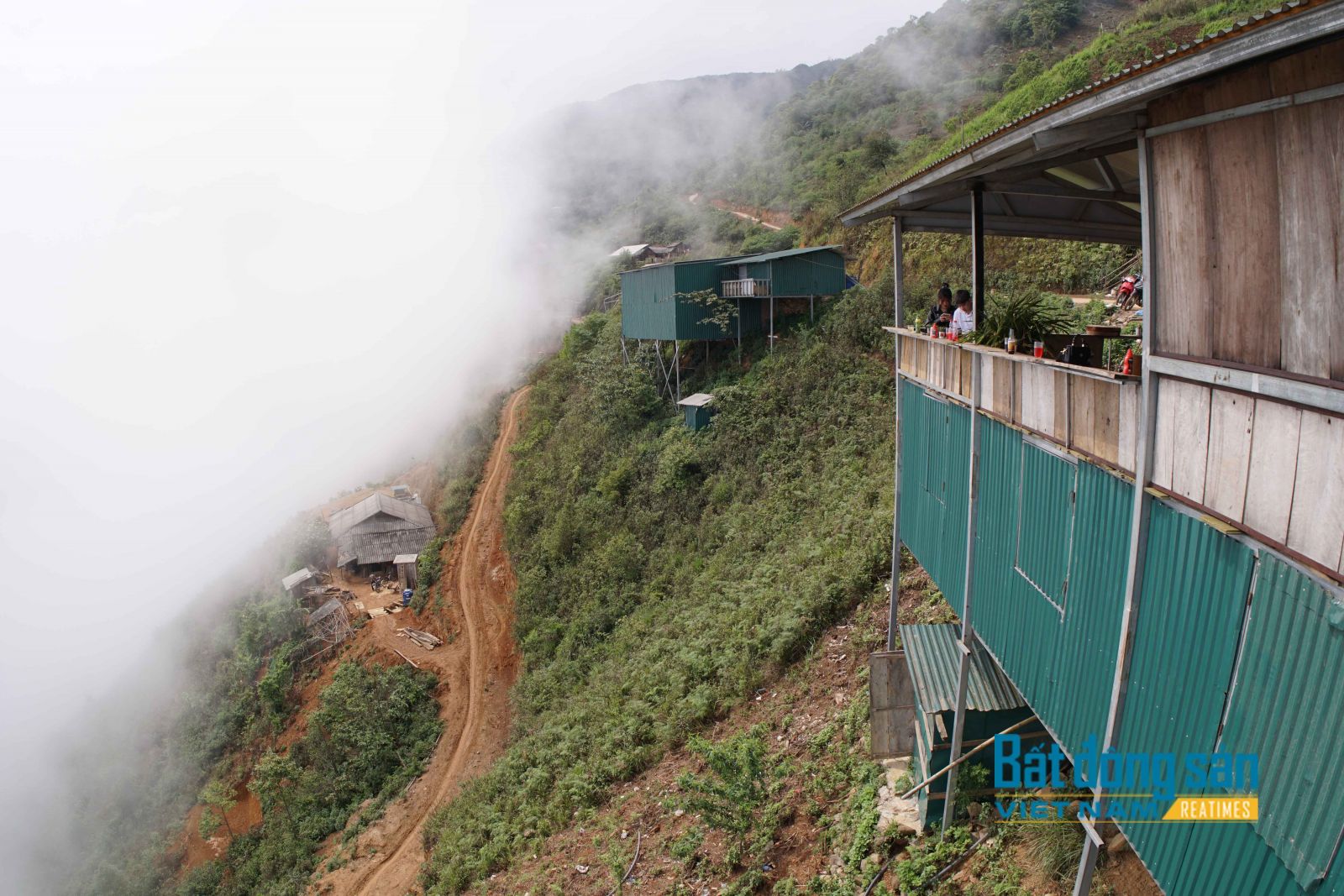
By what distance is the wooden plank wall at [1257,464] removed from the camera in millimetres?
3115

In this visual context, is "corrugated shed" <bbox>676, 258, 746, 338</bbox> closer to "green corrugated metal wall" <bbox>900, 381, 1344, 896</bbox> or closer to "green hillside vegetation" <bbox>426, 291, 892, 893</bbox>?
"green hillside vegetation" <bbox>426, 291, 892, 893</bbox>

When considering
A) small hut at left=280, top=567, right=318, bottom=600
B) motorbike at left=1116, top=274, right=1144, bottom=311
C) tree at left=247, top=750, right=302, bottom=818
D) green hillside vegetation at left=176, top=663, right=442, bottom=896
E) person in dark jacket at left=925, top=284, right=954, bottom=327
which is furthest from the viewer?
small hut at left=280, top=567, right=318, bottom=600

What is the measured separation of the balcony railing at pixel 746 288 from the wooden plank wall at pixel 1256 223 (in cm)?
2113

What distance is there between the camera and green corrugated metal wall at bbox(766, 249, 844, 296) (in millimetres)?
24875

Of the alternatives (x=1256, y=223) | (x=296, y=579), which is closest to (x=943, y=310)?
(x=1256, y=223)

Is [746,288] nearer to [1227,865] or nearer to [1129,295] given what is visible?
[1129,295]

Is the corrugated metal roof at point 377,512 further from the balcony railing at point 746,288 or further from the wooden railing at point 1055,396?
the wooden railing at point 1055,396

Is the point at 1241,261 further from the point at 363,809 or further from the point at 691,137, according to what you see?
the point at 691,137

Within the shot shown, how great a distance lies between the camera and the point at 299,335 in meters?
49.4

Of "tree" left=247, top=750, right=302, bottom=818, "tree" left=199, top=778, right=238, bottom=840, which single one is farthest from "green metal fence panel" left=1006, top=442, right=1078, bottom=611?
"tree" left=199, top=778, right=238, bottom=840

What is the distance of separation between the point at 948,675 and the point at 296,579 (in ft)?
92.6

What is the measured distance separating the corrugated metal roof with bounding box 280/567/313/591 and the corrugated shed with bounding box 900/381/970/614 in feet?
86.8

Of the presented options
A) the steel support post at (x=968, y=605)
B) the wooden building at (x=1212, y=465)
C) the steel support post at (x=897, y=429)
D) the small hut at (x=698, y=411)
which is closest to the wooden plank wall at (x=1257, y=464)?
the wooden building at (x=1212, y=465)

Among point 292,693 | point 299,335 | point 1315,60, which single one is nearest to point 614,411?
point 292,693
